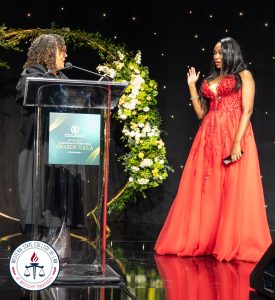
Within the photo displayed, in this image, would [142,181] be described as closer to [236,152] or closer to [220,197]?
[220,197]

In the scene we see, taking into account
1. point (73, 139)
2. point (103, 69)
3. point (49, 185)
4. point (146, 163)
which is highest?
point (103, 69)

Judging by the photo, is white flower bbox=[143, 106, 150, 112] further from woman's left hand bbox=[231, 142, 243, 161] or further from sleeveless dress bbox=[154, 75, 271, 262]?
woman's left hand bbox=[231, 142, 243, 161]

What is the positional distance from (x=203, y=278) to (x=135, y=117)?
10.8ft

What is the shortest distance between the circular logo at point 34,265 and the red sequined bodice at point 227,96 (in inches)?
97.5

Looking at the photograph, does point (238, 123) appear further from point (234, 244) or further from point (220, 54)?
point (234, 244)

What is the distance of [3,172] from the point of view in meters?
7.68

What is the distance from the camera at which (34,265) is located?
304 centimetres

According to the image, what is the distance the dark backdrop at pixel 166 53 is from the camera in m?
7.25

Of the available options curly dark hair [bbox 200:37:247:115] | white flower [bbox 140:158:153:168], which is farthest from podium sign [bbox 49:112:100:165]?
white flower [bbox 140:158:153:168]

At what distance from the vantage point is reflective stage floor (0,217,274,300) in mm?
3533

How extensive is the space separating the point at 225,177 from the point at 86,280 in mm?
1947

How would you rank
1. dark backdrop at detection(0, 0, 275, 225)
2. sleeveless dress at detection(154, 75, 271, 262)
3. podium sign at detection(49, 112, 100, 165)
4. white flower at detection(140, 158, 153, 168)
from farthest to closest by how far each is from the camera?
dark backdrop at detection(0, 0, 275, 225)
white flower at detection(140, 158, 153, 168)
sleeveless dress at detection(154, 75, 271, 262)
podium sign at detection(49, 112, 100, 165)

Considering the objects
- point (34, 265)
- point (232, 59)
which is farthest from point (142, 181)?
point (34, 265)

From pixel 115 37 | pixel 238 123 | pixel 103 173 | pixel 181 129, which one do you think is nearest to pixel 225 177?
pixel 238 123
